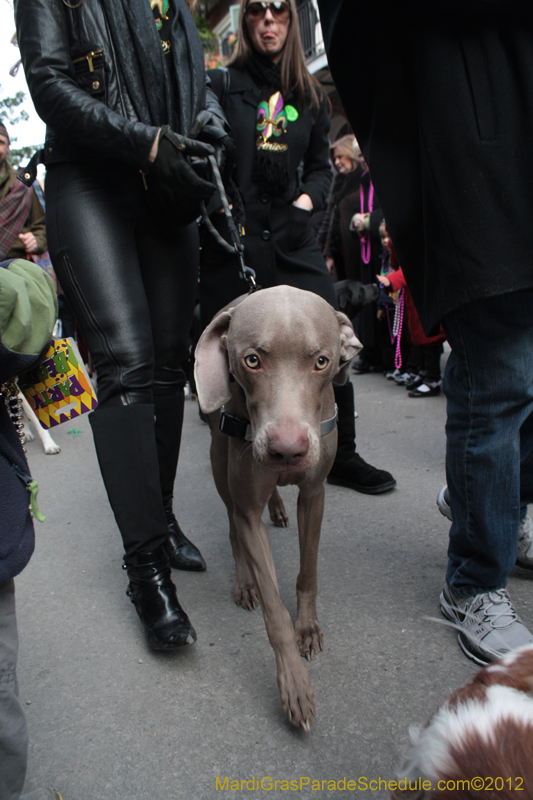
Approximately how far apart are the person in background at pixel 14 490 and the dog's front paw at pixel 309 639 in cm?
79

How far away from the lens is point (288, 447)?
142cm

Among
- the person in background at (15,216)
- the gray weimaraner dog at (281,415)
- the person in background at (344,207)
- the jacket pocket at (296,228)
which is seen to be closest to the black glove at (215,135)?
the jacket pocket at (296,228)

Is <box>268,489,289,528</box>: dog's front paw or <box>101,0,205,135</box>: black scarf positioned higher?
<box>101,0,205,135</box>: black scarf

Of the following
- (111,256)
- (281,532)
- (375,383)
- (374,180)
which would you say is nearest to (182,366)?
(111,256)

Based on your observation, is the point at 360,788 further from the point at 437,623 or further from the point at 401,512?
the point at 401,512

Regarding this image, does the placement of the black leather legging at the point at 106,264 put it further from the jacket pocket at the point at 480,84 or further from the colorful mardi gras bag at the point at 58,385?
the jacket pocket at the point at 480,84

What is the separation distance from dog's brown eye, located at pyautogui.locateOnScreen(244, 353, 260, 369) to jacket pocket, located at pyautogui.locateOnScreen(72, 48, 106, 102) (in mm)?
→ 1113

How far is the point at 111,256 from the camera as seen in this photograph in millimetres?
1964

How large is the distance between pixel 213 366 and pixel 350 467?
168 cm

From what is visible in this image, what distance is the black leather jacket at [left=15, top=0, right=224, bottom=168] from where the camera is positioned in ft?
6.01

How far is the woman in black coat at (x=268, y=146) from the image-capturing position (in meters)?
2.65

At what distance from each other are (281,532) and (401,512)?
0.61m

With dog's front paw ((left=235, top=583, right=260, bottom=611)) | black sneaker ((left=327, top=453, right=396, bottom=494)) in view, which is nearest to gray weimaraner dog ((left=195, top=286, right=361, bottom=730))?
dog's front paw ((left=235, top=583, right=260, bottom=611))

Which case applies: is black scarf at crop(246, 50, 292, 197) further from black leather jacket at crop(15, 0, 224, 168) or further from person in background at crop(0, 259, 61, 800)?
person in background at crop(0, 259, 61, 800)
